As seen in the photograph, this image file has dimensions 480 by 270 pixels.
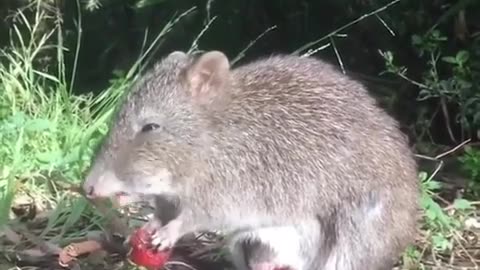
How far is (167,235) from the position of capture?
4.83 m

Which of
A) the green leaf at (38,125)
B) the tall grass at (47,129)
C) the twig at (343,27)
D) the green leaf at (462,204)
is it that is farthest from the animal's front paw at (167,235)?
the twig at (343,27)

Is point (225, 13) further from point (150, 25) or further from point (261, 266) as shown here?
point (261, 266)

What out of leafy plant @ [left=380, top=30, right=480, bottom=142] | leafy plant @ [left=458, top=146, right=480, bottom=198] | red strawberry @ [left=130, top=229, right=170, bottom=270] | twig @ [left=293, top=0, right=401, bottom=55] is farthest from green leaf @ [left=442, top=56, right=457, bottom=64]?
red strawberry @ [left=130, top=229, right=170, bottom=270]

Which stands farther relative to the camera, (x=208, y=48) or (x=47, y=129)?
(x=208, y=48)

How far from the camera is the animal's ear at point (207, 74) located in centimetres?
488

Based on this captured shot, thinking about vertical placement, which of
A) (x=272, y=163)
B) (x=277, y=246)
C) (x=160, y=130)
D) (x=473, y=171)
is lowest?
(x=473, y=171)

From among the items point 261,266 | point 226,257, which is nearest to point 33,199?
point 226,257

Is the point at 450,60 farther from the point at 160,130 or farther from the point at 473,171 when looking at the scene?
the point at 160,130

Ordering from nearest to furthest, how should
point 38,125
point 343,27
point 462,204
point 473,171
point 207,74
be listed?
point 207,74 < point 462,204 < point 473,171 < point 38,125 < point 343,27

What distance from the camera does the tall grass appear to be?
237 inches

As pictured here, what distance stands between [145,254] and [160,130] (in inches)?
18.6

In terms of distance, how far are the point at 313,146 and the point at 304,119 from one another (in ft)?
0.37

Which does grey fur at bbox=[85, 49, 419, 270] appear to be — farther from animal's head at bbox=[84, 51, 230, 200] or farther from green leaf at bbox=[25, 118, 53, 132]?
green leaf at bbox=[25, 118, 53, 132]

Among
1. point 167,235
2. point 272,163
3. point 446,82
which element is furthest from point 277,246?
point 446,82
